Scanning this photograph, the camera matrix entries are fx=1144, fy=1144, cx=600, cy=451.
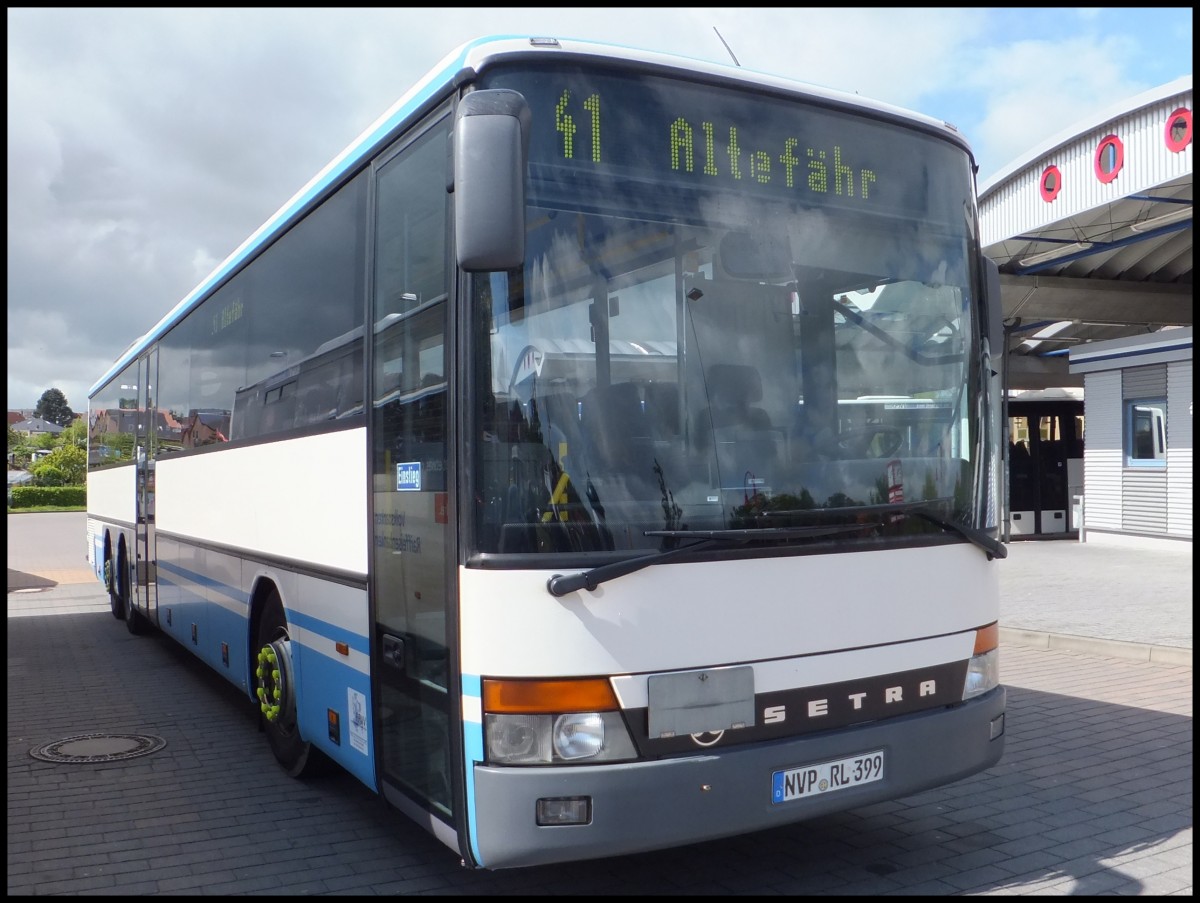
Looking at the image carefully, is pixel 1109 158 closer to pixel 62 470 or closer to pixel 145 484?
pixel 145 484

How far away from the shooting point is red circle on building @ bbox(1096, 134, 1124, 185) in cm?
1752

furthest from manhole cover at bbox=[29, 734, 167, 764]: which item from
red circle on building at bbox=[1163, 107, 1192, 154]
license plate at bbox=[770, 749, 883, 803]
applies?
red circle on building at bbox=[1163, 107, 1192, 154]

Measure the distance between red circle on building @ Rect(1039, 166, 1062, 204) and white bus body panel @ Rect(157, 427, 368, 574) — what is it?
50.6 feet

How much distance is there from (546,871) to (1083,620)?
8.15 meters

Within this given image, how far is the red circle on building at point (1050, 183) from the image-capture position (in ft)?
62.3

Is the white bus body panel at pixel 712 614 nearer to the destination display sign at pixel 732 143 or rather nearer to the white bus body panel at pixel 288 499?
the white bus body panel at pixel 288 499

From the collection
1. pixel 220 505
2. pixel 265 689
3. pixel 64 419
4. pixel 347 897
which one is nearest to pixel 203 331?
pixel 220 505

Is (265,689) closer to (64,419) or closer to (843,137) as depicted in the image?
(843,137)

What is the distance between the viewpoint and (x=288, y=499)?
20.0 ft

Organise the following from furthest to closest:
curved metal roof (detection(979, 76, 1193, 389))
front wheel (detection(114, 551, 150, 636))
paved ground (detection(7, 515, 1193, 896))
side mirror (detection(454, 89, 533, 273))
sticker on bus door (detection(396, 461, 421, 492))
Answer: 1. curved metal roof (detection(979, 76, 1193, 389))
2. front wheel (detection(114, 551, 150, 636))
3. paved ground (detection(7, 515, 1193, 896))
4. sticker on bus door (detection(396, 461, 421, 492))
5. side mirror (detection(454, 89, 533, 273))

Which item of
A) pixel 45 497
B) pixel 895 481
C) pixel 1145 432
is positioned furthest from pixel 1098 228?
pixel 45 497

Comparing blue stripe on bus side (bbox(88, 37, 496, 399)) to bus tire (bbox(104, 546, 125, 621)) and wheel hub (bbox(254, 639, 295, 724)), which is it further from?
bus tire (bbox(104, 546, 125, 621))

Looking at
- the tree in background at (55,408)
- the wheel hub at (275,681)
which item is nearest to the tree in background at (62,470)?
the wheel hub at (275,681)

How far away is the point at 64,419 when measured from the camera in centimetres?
17388
